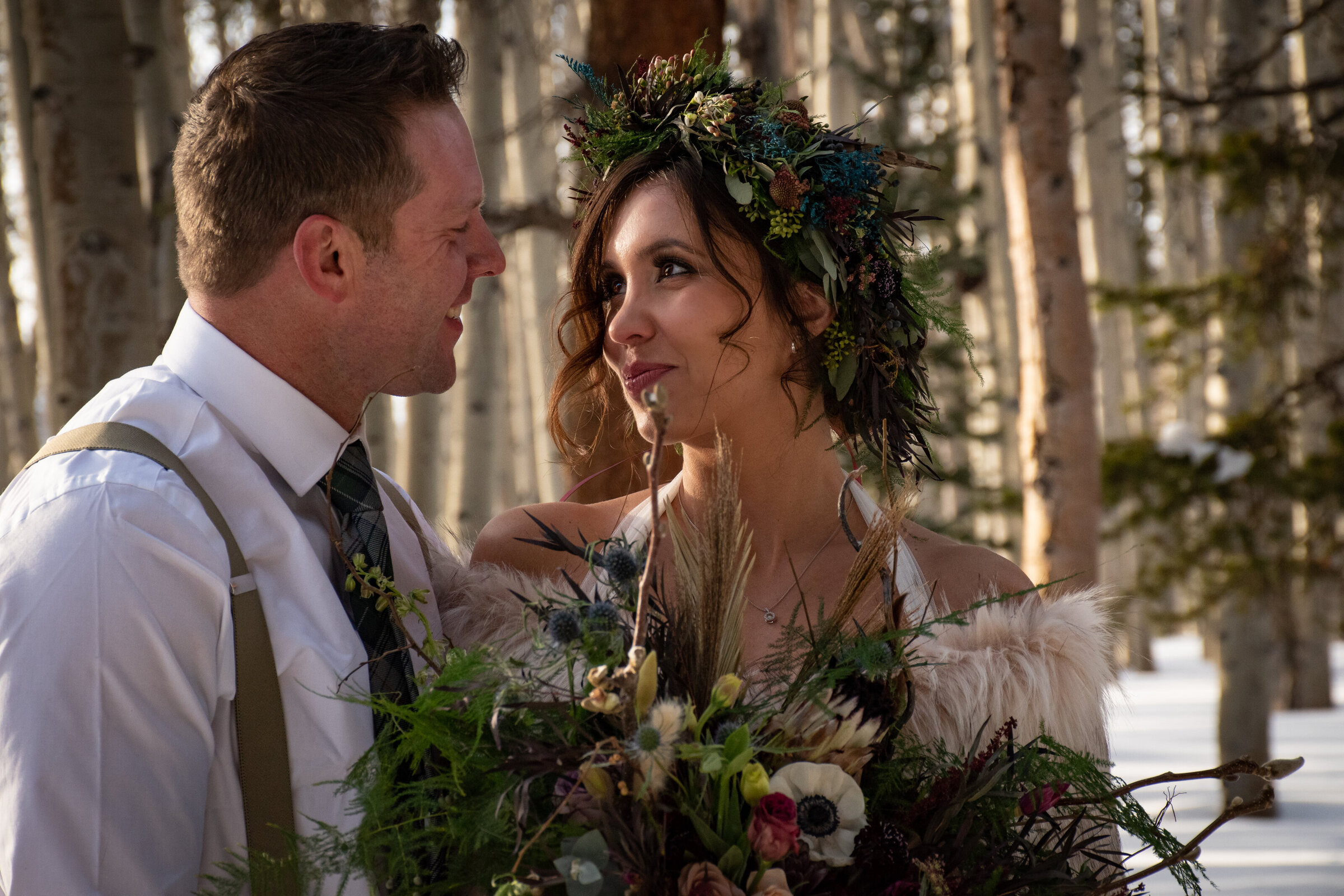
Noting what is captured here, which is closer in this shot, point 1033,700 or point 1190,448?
point 1033,700

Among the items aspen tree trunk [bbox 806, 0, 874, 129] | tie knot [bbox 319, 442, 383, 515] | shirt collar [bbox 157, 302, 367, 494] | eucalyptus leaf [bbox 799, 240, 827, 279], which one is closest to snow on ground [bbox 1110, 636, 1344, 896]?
eucalyptus leaf [bbox 799, 240, 827, 279]

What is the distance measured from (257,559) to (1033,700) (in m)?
1.28

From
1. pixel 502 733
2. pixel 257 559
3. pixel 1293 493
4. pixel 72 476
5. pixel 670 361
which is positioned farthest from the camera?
pixel 1293 493

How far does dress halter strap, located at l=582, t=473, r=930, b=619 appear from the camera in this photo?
2.22m

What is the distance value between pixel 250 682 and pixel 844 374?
135cm

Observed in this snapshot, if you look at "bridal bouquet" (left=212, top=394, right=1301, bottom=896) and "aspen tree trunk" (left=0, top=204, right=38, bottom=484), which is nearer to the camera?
"bridal bouquet" (left=212, top=394, right=1301, bottom=896)

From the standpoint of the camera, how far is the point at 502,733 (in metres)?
1.39

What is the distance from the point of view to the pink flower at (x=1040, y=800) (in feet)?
4.85

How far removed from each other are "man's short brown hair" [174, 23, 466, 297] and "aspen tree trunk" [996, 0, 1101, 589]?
407 centimetres

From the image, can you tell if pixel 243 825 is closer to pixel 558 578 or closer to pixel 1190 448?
pixel 558 578

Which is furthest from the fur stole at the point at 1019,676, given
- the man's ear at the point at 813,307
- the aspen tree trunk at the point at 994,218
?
the aspen tree trunk at the point at 994,218

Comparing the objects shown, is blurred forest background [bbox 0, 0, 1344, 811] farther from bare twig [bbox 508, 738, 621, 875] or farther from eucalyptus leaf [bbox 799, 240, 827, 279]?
bare twig [bbox 508, 738, 621, 875]

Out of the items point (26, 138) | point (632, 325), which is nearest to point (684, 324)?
point (632, 325)

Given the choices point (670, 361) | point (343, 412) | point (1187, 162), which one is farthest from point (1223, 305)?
point (343, 412)
